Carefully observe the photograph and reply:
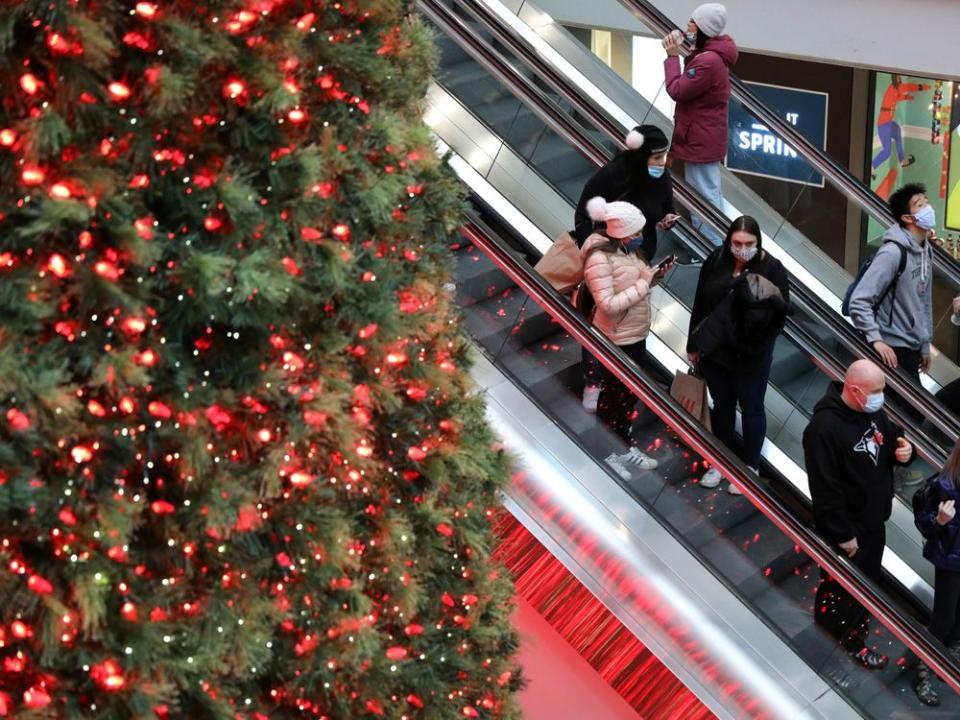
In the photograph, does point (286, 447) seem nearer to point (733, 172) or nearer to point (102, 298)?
point (102, 298)

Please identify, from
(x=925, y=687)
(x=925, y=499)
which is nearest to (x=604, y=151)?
Answer: (x=925, y=499)

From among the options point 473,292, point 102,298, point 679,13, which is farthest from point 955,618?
point 679,13

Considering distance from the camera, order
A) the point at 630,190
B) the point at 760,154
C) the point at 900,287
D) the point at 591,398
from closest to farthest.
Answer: the point at 591,398 → the point at 630,190 → the point at 900,287 → the point at 760,154

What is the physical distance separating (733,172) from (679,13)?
2.43 m

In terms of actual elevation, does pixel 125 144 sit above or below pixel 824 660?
above

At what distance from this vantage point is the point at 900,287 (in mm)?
7242

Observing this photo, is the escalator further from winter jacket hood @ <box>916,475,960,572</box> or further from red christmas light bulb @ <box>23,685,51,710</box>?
red christmas light bulb @ <box>23,685,51,710</box>

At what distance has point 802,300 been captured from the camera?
7.95 metres

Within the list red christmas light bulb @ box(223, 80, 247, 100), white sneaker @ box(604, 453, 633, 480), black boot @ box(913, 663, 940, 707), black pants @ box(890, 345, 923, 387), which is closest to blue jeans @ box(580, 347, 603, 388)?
white sneaker @ box(604, 453, 633, 480)

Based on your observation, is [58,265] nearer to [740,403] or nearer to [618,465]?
[618,465]

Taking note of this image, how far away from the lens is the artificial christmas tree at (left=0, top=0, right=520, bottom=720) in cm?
264

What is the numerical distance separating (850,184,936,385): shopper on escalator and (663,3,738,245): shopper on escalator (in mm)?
1021

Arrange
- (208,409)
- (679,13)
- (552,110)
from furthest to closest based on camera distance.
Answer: (679,13) < (552,110) < (208,409)

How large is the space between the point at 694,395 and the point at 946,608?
148 centimetres
